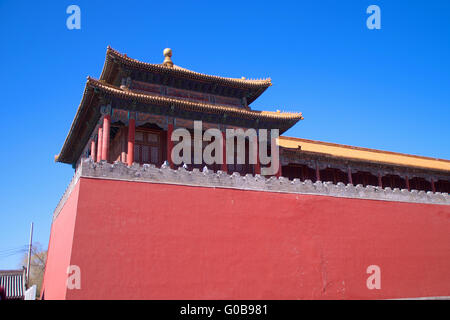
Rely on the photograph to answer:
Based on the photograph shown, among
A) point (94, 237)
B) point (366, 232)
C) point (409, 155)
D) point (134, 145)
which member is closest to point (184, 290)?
point (94, 237)

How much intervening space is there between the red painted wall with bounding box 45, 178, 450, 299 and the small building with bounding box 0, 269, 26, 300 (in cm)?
828

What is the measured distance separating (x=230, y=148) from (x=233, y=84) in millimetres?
2368

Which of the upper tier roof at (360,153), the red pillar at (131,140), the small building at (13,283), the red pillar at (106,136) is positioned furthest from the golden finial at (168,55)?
the small building at (13,283)

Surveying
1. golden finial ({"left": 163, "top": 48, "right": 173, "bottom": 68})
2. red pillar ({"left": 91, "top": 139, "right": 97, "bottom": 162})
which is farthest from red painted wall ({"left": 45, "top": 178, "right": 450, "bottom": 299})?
golden finial ({"left": 163, "top": 48, "right": 173, "bottom": 68})

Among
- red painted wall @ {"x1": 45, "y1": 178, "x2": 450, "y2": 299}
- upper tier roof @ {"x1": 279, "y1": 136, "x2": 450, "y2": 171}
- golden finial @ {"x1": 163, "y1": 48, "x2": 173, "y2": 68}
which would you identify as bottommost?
red painted wall @ {"x1": 45, "y1": 178, "x2": 450, "y2": 299}

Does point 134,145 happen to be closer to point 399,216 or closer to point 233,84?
point 233,84

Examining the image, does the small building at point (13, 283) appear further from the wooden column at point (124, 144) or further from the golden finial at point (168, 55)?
the golden finial at point (168, 55)

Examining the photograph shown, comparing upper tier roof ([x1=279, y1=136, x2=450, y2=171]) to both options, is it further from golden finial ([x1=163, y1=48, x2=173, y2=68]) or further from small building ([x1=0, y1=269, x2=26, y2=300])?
small building ([x1=0, y1=269, x2=26, y2=300])

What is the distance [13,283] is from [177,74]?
1286cm

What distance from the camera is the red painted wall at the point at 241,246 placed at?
9250mm

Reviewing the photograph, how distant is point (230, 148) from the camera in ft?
49.5

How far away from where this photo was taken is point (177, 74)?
1411cm

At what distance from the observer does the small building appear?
18344 mm

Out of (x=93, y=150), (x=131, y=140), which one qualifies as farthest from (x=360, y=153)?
(x=93, y=150)
